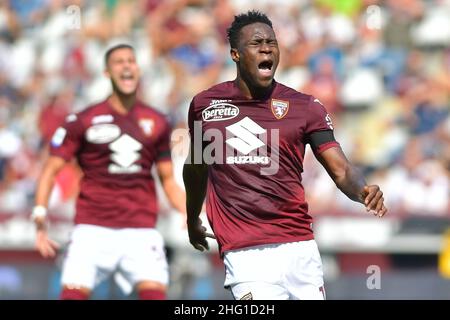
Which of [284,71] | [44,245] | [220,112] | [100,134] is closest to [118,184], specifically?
[100,134]

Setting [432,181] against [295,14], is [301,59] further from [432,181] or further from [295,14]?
[432,181]

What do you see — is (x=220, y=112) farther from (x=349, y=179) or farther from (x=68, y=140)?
(x=68, y=140)

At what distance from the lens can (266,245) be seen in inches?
268

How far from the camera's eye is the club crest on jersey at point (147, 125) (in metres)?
9.91

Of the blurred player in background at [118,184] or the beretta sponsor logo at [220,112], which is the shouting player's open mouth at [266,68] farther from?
the blurred player in background at [118,184]

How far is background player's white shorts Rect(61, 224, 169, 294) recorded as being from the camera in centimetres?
948

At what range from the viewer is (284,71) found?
1658 cm

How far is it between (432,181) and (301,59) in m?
3.24

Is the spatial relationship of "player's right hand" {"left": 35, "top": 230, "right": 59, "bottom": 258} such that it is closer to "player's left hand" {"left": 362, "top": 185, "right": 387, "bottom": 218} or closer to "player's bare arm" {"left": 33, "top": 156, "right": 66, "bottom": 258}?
"player's bare arm" {"left": 33, "top": 156, "right": 66, "bottom": 258}

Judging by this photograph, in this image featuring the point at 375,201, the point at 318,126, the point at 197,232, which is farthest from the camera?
the point at 197,232

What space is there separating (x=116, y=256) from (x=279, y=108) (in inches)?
130

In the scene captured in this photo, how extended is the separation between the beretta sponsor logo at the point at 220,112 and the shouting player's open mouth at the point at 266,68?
30cm

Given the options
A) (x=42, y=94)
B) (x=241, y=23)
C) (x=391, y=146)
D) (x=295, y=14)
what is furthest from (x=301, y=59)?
(x=241, y=23)

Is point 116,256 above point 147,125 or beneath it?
beneath
